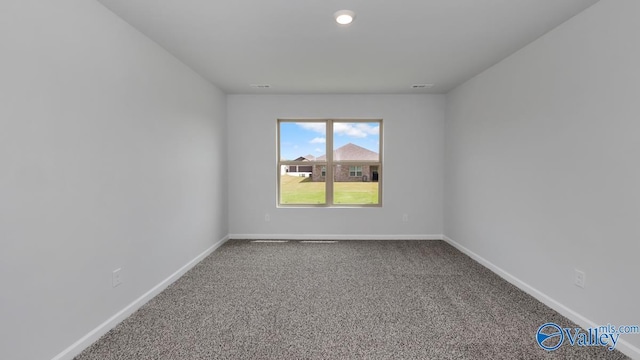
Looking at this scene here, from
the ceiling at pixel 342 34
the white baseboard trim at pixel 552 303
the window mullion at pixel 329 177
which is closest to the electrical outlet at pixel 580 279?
the white baseboard trim at pixel 552 303

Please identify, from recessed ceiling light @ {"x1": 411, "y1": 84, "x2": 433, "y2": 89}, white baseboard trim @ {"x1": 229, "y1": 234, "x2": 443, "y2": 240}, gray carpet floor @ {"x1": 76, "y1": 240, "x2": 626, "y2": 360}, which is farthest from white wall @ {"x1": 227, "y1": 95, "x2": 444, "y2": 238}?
A: gray carpet floor @ {"x1": 76, "y1": 240, "x2": 626, "y2": 360}

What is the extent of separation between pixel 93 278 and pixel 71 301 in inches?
7.8

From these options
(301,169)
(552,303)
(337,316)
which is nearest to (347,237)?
(301,169)

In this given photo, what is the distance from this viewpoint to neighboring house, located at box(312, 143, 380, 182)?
4.80 metres

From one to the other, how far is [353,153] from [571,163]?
9.77 feet

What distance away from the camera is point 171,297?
2.61 meters

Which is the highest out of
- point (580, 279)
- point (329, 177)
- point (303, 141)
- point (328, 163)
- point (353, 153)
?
point (303, 141)

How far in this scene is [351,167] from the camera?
4.81 metres

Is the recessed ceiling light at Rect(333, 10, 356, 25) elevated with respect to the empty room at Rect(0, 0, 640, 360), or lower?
elevated

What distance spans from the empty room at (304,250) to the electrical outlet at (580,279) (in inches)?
0.4

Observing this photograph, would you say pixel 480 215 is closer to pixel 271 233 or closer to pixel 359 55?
pixel 359 55

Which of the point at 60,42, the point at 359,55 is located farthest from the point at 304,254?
the point at 60,42

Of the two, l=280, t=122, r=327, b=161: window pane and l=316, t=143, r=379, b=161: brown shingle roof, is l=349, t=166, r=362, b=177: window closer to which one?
l=316, t=143, r=379, b=161: brown shingle roof

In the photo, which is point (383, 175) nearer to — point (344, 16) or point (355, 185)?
point (355, 185)
